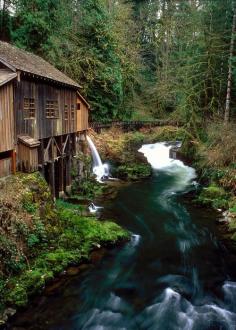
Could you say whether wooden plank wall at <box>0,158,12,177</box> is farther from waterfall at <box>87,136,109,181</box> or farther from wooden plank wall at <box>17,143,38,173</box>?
waterfall at <box>87,136,109,181</box>

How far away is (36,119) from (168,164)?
51.4 feet

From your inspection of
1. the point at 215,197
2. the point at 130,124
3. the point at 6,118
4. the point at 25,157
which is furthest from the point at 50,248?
the point at 130,124

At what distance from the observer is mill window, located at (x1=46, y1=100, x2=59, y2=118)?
17825mm

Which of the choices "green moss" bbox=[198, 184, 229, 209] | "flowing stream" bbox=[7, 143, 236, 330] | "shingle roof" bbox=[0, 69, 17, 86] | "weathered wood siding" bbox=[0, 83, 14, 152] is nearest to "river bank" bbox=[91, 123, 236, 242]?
"green moss" bbox=[198, 184, 229, 209]

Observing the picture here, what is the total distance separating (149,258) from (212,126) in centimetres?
1199

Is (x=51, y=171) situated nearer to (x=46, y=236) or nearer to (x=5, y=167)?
(x=5, y=167)

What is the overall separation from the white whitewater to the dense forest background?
11.5 feet

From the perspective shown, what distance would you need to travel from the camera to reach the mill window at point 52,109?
17825 millimetres

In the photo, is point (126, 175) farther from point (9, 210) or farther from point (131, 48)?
Result: point (131, 48)

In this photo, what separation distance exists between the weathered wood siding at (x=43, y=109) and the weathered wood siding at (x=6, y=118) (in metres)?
0.53

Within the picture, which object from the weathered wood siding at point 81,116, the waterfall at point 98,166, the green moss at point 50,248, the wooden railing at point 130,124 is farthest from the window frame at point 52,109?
the wooden railing at point 130,124

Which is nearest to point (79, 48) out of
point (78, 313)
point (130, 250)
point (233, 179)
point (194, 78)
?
point (194, 78)

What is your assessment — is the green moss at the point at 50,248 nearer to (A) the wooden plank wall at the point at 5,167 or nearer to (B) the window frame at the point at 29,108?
(A) the wooden plank wall at the point at 5,167

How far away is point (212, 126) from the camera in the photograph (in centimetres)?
2289
